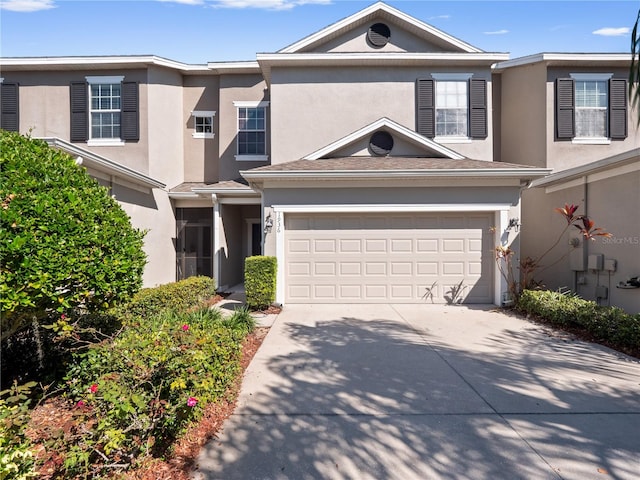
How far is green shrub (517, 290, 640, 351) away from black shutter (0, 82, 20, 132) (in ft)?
53.2

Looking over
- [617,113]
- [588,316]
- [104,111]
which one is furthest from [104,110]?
[617,113]

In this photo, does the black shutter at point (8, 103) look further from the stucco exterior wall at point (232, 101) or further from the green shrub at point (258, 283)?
the green shrub at point (258, 283)

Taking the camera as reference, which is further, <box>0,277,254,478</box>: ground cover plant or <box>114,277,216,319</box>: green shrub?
<box>114,277,216,319</box>: green shrub

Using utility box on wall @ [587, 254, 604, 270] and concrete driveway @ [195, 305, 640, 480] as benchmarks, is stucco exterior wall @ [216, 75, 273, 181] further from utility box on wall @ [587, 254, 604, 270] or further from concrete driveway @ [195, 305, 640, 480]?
utility box on wall @ [587, 254, 604, 270]

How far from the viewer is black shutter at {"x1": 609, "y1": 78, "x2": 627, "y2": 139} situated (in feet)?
37.6

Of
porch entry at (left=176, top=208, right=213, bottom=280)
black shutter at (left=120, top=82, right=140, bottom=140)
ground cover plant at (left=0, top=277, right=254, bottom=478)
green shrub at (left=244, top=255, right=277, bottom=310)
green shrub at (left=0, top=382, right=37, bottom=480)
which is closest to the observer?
green shrub at (left=0, top=382, right=37, bottom=480)

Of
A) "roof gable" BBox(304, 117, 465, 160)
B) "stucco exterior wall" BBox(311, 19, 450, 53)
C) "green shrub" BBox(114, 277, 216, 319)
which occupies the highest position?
"stucco exterior wall" BBox(311, 19, 450, 53)

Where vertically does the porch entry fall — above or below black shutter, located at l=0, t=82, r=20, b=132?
below

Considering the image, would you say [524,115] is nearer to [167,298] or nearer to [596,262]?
[596,262]

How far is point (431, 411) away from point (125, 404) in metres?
2.92

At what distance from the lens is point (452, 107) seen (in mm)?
11594

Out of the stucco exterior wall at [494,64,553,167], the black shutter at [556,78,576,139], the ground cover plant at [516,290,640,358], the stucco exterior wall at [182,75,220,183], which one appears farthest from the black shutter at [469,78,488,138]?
the stucco exterior wall at [182,75,220,183]

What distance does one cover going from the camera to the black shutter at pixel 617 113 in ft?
37.6

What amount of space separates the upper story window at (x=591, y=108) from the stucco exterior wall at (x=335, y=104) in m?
2.31
